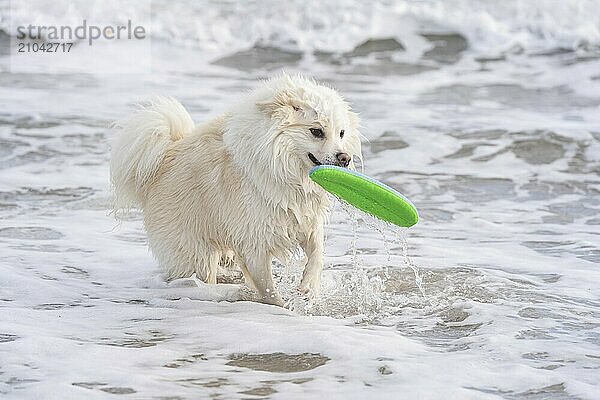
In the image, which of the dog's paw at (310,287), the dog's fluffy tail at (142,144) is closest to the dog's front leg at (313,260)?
the dog's paw at (310,287)

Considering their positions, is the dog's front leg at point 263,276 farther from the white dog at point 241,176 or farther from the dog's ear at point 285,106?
the dog's ear at point 285,106

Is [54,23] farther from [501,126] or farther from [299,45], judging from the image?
[501,126]

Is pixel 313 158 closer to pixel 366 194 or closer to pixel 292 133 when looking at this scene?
pixel 292 133

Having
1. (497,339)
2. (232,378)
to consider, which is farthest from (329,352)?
(497,339)

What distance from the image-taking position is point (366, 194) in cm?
527

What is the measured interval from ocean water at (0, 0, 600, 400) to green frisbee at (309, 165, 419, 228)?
250mm

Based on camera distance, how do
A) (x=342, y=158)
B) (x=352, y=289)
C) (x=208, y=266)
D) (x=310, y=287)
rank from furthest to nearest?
(x=208, y=266)
(x=352, y=289)
(x=310, y=287)
(x=342, y=158)

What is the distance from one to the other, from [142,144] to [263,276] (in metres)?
1.14

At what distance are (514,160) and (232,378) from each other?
6.25 meters

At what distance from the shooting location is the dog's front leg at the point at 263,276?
18.0 feet

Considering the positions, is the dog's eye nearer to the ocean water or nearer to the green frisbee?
the green frisbee

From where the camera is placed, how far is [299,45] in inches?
648

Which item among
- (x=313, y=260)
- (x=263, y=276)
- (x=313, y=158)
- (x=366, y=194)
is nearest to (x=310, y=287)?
(x=313, y=260)

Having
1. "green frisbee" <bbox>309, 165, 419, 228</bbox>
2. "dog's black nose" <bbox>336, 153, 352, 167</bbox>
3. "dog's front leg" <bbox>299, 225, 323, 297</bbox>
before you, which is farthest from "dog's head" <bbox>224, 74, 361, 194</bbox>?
"dog's front leg" <bbox>299, 225, 323, 297</bbox>
